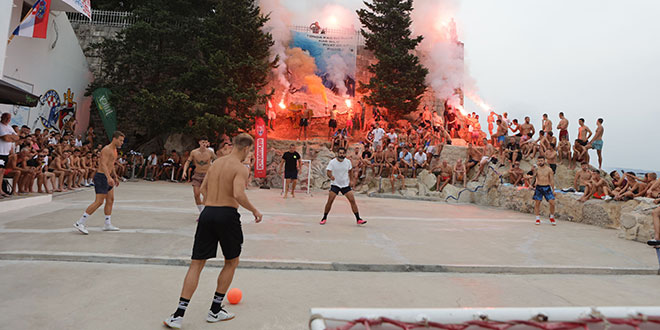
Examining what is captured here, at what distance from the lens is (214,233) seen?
3.04m

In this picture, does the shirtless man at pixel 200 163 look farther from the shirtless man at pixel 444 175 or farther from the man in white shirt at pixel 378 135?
the man in white shirt at pixel 378 135

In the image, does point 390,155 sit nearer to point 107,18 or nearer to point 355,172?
point 355,172

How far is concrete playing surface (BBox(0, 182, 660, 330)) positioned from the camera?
3.16 meters

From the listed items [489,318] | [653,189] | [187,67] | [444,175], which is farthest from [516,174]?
[187,67]

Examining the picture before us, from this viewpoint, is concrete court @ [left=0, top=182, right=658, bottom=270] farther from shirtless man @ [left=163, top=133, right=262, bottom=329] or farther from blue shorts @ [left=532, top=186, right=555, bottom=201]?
shirtless man @ [left=163, top=133, right=262, bottom=329]

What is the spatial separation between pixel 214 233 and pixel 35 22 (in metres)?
15.0

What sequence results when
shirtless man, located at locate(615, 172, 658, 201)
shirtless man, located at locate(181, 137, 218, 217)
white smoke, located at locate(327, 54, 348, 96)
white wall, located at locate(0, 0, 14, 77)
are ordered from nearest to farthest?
shirtless man, located at locate(181, 137, 218, 217) → white wall, located at locate(0, 0, 14, 77) → shirtless man, located at locate(615, 172, 658, 201) → white smoke, located at locate(327, 54, 348, 96)

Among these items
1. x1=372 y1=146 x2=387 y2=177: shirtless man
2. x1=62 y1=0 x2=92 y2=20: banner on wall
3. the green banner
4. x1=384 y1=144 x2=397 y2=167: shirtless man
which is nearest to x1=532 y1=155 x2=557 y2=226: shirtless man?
x1=384 y1=144 x2=397 y2=167: shirtless man

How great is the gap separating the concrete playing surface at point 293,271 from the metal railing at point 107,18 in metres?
19.3

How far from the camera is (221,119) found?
18.7m

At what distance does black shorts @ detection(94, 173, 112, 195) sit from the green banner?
55.2 ft

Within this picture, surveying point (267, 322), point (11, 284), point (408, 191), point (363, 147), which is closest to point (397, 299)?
point (267, 322)

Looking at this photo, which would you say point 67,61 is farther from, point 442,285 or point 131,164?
point 442,285

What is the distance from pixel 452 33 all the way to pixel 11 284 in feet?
96.8
